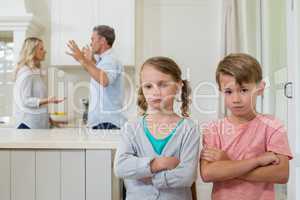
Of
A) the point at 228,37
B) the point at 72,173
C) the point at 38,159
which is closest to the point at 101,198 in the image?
the point at 72,173

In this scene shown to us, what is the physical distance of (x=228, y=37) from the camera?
2734mm

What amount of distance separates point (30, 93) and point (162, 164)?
168 cm

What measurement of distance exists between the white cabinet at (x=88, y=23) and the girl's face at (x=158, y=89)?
1.91 metres

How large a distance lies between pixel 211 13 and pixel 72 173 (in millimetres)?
2275

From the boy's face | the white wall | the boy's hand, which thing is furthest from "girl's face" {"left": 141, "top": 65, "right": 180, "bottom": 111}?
the white wall

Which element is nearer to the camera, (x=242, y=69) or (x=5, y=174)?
(x=242, y=69)

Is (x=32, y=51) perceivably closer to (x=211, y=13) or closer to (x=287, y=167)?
(x=211, y=13)

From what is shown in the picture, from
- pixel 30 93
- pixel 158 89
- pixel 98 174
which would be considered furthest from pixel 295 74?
pixel 30 93

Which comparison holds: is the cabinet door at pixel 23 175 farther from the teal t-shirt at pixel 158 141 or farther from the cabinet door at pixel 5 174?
the teal t-shirt at pixel 158 141

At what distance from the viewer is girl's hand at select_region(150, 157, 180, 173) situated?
905 mm

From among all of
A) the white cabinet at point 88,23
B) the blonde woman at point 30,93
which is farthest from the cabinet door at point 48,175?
the white cabinet at point 88,23

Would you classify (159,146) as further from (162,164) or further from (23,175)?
(23,175)

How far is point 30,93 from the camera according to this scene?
237 cm

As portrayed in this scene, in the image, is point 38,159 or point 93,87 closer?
point 38,159
